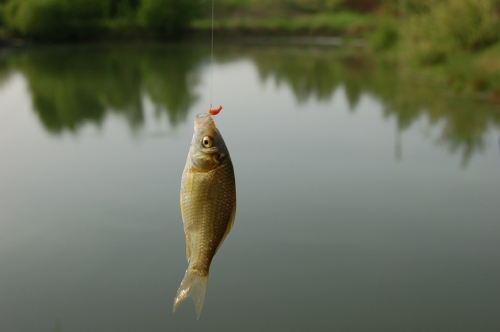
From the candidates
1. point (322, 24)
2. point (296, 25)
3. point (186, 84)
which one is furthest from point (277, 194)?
point (296, 25)

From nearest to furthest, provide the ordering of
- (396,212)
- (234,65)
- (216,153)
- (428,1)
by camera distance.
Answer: (216,153)
(396,212)
(428,1)
(234,65)

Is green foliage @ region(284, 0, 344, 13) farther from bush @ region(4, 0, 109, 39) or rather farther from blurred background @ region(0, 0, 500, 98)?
bush @ region(4, 0, 109, 39)

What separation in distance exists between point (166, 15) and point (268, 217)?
1904 cm

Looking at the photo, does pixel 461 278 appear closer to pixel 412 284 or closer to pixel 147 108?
pixel 412 284

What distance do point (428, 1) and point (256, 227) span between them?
10702 millimetres

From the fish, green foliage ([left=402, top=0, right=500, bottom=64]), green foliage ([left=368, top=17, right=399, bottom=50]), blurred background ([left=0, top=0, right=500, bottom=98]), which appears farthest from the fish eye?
green foliage ([left=368, top=17, right=399, bottom=50])

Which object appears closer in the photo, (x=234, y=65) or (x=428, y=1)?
(x=428, y=1)

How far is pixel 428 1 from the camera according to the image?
541 inches

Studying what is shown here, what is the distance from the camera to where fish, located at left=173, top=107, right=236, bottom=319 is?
4.77ft

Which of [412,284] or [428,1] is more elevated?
[428,1]

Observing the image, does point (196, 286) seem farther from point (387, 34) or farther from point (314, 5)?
point (314, 5)

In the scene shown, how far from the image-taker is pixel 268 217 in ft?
15.5

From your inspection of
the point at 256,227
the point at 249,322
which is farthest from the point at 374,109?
the point at 249,322

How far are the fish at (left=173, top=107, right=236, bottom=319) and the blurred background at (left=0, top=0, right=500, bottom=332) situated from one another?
2.05m
